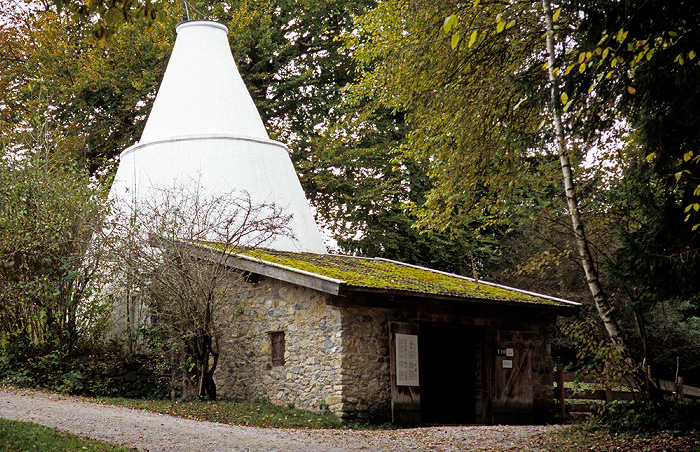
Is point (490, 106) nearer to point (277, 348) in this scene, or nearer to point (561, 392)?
point (277, 348)

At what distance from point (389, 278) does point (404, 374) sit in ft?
5.36

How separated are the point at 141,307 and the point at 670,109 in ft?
31.4

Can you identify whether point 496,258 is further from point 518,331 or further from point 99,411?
point 99,411

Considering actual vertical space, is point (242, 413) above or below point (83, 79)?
below

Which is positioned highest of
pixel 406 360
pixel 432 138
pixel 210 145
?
pixel 210 145

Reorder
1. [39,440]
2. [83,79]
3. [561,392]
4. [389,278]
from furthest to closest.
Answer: [83,79] < [561,392] < [389,278] < [39,440]

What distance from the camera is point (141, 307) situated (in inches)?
520

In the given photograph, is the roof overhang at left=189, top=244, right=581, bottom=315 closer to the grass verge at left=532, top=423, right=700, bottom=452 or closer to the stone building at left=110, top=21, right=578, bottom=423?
the stone building at left=110, top=21, right=578, bottom=423

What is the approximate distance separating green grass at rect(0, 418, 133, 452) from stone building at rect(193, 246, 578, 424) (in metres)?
4.33

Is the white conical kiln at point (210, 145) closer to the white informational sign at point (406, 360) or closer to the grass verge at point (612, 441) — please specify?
the white informational sign at point (406, 360)

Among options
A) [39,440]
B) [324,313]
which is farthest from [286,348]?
[39,440]

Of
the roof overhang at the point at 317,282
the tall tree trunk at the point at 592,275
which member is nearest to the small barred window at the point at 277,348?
the roof overhang at the point at 317,282

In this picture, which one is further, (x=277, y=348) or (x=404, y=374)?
(x=277, y=348)

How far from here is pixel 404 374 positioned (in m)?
11.5
